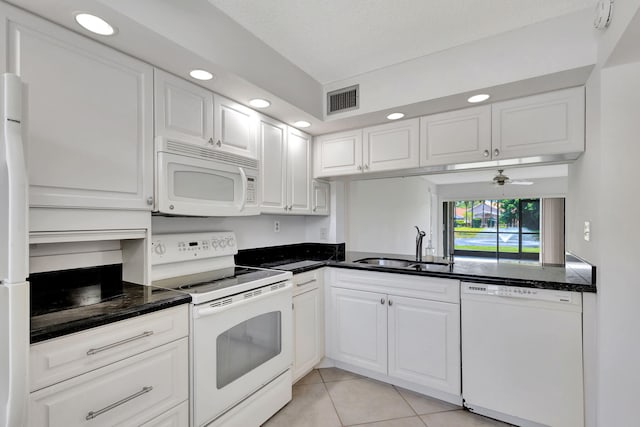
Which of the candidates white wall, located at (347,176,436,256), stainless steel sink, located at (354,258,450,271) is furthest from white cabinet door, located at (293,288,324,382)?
white wall, located at (347,176,436,256)

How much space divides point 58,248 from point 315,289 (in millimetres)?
1699

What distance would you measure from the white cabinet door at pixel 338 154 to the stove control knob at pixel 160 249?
4.97 ft

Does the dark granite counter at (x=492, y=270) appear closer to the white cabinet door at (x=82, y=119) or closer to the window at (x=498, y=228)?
the white cabinet door at (x=82, y=119)

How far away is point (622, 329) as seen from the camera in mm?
1551

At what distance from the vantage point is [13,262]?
0.83m

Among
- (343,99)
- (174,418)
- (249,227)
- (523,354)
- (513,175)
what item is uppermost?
(343,99)

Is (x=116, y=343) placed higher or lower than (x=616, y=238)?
lower

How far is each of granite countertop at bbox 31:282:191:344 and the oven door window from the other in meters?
0.38

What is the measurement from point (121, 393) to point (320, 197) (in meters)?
2.18

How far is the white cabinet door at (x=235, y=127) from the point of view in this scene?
206cm

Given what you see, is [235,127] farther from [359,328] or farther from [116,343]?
[359,328]

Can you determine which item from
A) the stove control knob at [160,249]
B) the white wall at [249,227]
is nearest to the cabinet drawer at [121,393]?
the stove control knob at [160,249]

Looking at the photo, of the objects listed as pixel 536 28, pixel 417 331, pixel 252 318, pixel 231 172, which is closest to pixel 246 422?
pixel 252 318

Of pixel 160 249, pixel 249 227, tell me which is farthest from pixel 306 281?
pixel 160 249
